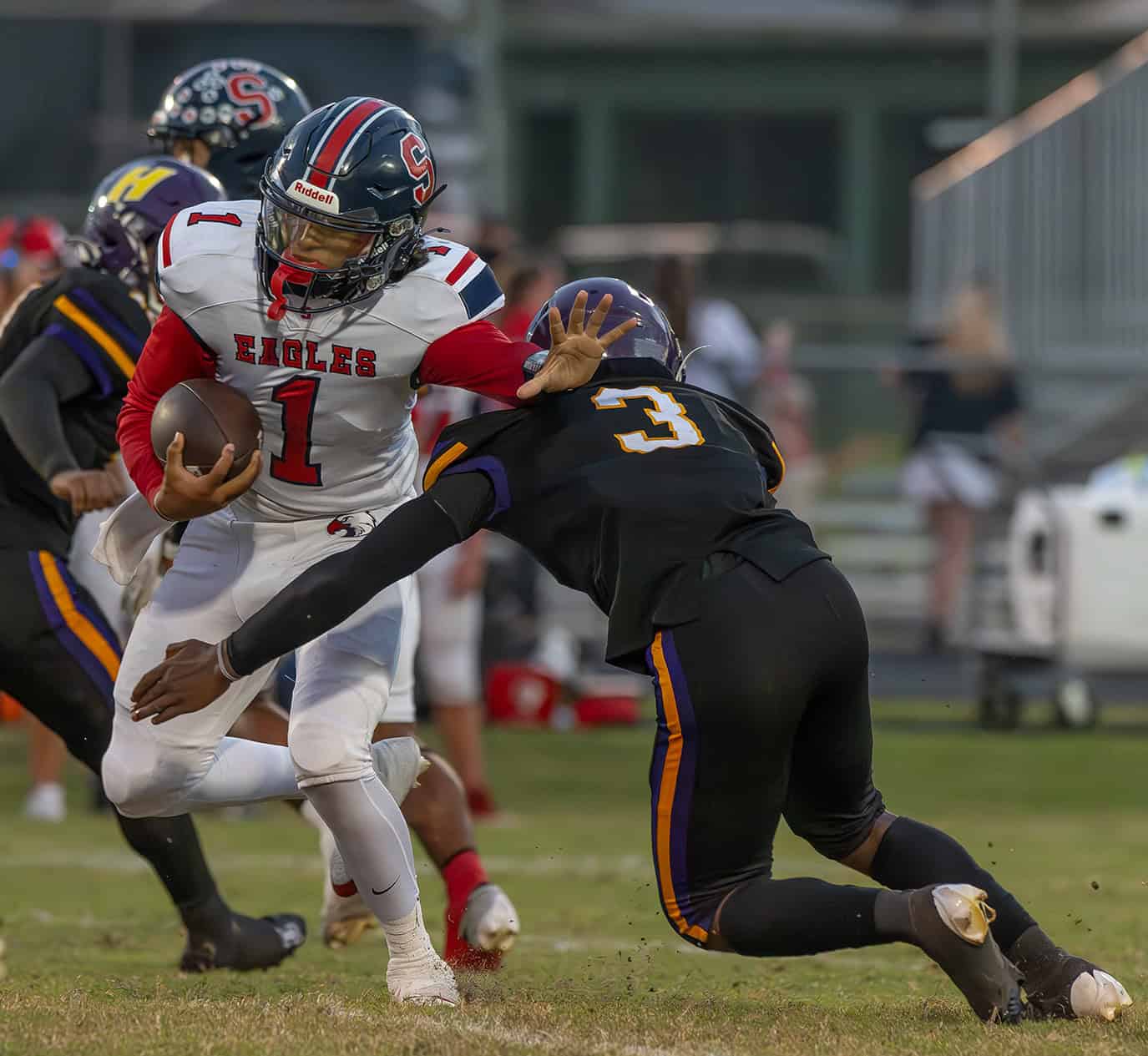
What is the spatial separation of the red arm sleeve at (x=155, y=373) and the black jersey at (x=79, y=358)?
0.68 m

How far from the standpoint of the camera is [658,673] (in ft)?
13.9

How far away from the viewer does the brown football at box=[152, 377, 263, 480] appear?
4.55m

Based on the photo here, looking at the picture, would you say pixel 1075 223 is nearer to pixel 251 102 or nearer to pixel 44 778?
pixel 44 778

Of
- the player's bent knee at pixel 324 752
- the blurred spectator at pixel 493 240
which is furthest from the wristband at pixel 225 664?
the blurred spectator at pixel 493 240

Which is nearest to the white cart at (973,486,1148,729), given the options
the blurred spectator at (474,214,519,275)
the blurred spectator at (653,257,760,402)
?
the blurred spectator at (653,257,760,402)

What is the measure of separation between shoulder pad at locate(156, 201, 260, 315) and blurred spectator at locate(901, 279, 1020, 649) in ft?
24.4

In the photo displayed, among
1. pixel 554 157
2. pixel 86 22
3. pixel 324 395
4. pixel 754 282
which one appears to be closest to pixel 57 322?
pixel 324 395

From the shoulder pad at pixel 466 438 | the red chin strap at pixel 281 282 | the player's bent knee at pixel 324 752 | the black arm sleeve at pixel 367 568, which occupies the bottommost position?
the player's bent knee at pixel 324 752

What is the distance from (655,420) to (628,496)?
0.66ft

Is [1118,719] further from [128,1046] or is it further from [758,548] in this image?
[128,1046]

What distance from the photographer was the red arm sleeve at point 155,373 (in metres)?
4.75

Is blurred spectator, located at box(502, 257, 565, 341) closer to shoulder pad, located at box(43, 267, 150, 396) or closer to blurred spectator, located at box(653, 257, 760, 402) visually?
blurred spectator, located at box(653, 257, 760, 402)

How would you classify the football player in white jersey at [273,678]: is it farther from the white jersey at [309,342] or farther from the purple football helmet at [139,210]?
the white jersey at [309,342]

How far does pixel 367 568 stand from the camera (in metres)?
4.24
